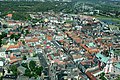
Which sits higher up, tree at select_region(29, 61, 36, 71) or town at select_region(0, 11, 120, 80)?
tree at select_region(29, 61, 36, 71)

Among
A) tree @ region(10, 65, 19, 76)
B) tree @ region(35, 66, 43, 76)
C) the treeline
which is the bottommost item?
the treeline

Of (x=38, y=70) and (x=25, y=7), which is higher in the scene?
(x=38, y=70)

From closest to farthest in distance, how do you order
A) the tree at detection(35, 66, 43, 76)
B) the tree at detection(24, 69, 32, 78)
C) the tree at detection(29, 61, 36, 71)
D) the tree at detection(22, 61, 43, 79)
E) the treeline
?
the tree at detection(24, 69, 32, 78), the tree at detection(22, 61, 43, 79), the tree at detection(35, 66, 43, 76), the tree at detection(29, 61, 36, 71), the treeline

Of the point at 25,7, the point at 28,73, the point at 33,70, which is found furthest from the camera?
the point at 25,7

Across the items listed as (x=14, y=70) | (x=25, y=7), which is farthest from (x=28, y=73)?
(x=25, y=7)

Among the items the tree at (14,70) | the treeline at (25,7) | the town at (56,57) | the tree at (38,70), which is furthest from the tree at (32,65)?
the treeline at (25,7)

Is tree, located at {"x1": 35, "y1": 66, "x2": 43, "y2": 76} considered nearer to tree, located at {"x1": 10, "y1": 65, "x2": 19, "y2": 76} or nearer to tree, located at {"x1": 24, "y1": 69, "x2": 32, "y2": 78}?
tree, located at {"x1": 24, "y1": 69, "x2": 32, "y2": 78}

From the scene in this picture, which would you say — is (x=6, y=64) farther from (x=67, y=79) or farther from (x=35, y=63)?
(x=67, y=79)

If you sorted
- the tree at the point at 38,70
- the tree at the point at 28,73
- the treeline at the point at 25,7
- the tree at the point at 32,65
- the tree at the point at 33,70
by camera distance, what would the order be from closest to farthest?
the tree at the point at 28,73, the tree at the point at 33,70, the tree at the point at 38,70, the tree at the point at 32,65, the treeline at the point at 25,7

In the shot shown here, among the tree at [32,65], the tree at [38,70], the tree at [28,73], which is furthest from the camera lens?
the tree at [32,65]

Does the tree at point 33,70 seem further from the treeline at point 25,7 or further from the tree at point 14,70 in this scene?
the treeline at point 25,7

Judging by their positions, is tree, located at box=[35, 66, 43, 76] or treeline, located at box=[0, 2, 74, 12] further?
treeline, located at box=[0, 2, 74, 12]

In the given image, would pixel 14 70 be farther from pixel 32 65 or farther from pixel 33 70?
pixel 32 65

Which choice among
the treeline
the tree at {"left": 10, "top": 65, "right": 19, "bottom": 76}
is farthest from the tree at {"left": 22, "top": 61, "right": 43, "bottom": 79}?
the treeline
